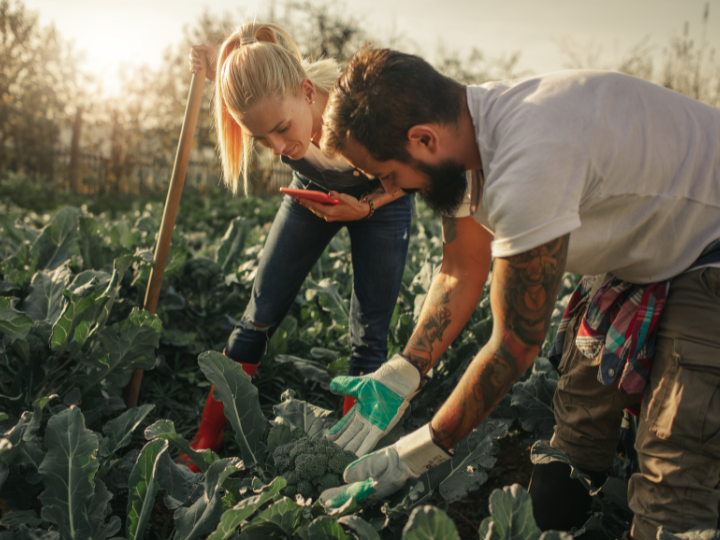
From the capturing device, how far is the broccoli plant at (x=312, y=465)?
1.76 m

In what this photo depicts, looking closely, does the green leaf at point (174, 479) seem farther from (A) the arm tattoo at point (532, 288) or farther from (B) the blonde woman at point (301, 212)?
(A) the arm tattoo at point (532, 288)

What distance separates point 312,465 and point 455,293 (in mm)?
810

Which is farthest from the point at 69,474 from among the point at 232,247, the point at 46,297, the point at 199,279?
the point at 232,247

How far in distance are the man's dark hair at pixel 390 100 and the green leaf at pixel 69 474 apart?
137 cm

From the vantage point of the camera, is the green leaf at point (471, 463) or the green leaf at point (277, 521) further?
the green leaf at point (471, 463)

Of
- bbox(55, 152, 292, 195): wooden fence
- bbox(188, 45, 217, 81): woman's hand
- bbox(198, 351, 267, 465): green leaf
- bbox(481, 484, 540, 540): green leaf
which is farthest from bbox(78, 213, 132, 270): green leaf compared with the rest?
bbox(55, 152, 292, 195): wooden fence

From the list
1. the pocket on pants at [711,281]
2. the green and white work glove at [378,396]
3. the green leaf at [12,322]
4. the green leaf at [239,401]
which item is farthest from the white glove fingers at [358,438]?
the green leaf at [12,322]

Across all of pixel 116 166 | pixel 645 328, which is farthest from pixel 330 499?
pixel 116 166

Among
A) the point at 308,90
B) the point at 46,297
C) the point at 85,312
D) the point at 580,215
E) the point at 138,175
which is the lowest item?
the point at 138,175

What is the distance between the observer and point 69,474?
1.73 metres

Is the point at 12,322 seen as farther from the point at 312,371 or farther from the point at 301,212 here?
the point at 312,371

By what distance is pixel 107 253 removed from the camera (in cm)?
347

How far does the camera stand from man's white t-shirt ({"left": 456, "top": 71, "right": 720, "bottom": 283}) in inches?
47.7

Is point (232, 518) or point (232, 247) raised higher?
point (232, 518)
